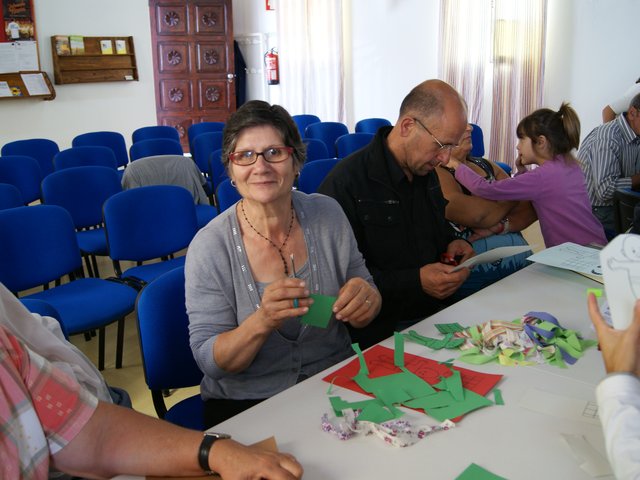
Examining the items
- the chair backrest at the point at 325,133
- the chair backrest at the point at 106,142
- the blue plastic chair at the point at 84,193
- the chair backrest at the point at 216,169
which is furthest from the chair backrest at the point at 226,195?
the chair backrest at the point at 106,142

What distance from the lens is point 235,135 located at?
1.82m

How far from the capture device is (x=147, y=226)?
142 inches

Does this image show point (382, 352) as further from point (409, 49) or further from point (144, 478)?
point (409, 49)

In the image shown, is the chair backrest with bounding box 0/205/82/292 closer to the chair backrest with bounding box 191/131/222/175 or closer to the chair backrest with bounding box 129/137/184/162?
the chair backrest with bounding box 129/137/184/162

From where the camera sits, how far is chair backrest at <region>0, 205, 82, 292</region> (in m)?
3.03

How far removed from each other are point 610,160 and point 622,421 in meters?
3.64

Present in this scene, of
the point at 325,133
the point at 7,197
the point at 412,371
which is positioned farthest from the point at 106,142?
the point at 412,371

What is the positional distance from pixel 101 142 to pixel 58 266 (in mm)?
3859

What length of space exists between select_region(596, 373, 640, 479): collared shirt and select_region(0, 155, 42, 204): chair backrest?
17.7 ft

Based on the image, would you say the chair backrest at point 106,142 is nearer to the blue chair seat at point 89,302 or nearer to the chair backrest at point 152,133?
the chair backrest at point 152,133

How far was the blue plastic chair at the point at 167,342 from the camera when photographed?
182 cm

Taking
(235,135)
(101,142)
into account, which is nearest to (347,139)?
(101,142)

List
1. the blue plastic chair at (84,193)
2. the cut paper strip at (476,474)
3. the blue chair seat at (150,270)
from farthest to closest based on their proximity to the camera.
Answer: the blue plastic chair at (84,193) → the blue chair seat at (150,270) → the cut paper strip at (476,474)

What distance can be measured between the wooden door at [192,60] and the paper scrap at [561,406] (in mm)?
9269
